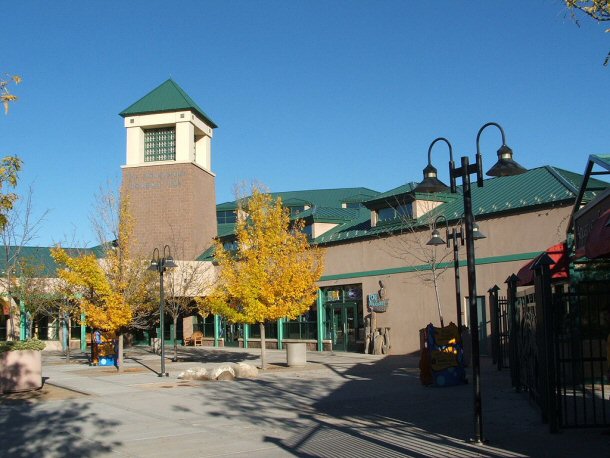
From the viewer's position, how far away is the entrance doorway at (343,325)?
33.0m

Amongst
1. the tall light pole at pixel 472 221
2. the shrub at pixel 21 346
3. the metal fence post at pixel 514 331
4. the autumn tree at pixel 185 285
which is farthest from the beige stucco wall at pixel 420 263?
the shrub at pixel 21 346

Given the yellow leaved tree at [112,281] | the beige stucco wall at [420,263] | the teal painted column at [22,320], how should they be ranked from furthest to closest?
the teal painted column at [22,320], the beige stucco wall at [420,263], the yellow leaved tree at [112,281]

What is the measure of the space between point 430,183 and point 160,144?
4224 cm

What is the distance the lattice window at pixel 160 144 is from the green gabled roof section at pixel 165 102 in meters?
1.55

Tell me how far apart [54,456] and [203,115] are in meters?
44.9

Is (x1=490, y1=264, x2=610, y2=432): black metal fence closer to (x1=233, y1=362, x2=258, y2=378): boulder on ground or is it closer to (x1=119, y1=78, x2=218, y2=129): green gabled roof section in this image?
(x1=233, y1=362, x2=258, y2=378): boulder on ground

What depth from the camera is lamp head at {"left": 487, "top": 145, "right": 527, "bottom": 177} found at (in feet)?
33.0

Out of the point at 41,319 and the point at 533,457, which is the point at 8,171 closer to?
the point at 533,457

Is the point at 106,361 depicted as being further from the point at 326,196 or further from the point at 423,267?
the point at 326,196

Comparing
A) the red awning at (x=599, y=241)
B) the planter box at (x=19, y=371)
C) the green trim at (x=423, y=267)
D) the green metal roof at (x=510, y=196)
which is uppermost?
the green metal roof at (x=510, y=196)

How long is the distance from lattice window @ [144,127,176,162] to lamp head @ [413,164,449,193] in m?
40.8

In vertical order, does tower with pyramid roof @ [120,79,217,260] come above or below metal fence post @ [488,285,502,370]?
above

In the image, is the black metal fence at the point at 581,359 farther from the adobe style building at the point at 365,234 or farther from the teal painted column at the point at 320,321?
the teal painted column at the point at 320,321

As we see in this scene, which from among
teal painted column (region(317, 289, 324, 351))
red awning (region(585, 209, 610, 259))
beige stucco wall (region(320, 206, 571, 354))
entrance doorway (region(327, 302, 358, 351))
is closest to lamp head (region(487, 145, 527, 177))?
red awning (region(585, 209, 610, 259))
